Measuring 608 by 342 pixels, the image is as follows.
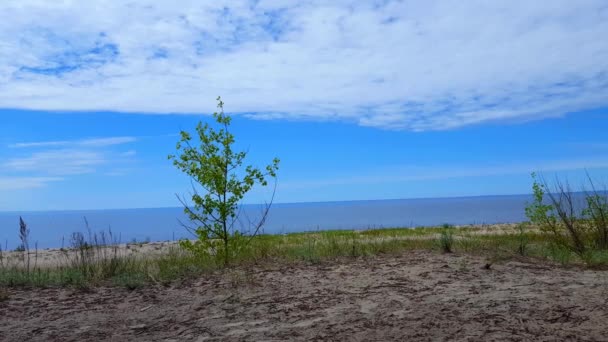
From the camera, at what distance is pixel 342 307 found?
220 inches

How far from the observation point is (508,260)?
26.4ft

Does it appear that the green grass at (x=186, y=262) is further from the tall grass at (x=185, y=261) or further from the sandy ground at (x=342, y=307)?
the sandy ground at (x=342, y=307)

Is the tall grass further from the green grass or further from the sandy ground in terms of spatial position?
the sandy ground

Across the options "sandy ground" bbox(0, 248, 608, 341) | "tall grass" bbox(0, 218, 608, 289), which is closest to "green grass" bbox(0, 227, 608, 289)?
"tall grass" bbox(0, 218, 608, 289)

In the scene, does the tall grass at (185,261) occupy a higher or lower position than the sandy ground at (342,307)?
higher

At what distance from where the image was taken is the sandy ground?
471cm

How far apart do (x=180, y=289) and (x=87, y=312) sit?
1257 millimetres

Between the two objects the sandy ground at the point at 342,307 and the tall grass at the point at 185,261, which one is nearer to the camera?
the sandy ground at the point at 342,307

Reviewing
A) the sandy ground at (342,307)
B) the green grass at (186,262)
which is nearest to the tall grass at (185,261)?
the green grass at (186,262)

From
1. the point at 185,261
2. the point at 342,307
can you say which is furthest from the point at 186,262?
the point at 342,307

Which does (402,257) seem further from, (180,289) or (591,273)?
(180,289)

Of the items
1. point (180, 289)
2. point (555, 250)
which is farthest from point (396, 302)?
point (555, 250)

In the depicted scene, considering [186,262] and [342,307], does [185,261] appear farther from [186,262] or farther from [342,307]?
[342,307]

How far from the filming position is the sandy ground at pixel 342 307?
15.5 feet
